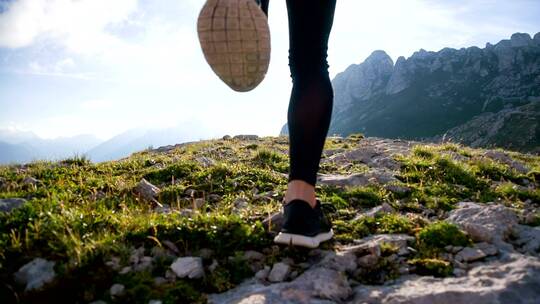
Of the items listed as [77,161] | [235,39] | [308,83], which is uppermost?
[235,39]

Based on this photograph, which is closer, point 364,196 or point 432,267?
point 432,267

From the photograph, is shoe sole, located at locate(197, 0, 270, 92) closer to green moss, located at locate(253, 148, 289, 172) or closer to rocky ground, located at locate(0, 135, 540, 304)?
rocky ground, located at locate(0, 135, 540, 304)

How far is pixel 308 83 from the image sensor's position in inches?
139

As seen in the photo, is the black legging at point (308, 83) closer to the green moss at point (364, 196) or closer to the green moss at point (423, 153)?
the green moss at point (364, 196)

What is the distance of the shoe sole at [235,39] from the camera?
3.24 metres

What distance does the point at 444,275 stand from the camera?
313 centimetres

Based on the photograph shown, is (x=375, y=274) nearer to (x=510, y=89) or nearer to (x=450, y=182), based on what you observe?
(x=450, y=182)

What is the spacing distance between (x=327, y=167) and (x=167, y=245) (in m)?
4.75

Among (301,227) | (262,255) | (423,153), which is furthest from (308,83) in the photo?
(423,153)

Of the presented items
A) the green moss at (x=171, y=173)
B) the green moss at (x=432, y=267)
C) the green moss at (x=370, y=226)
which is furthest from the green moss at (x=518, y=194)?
the green moss at (x=171, y=173)

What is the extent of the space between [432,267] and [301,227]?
40.3 inches

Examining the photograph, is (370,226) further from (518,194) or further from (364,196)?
(518,194)

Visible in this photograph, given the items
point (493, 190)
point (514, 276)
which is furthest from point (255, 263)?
point (493, 190)

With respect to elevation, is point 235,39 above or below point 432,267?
above
